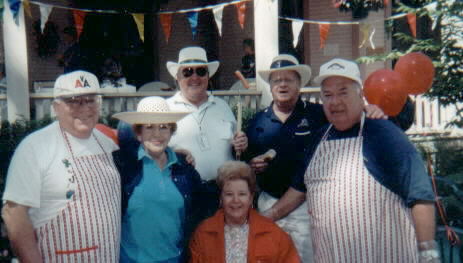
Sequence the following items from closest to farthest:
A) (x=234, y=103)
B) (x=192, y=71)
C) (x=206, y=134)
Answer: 1. (x=206, y=134)
2. (x=192, y=71)
3. (x=234, y=103)


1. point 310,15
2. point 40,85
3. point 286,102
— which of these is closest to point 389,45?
point 310,15

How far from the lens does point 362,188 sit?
2.72 meters

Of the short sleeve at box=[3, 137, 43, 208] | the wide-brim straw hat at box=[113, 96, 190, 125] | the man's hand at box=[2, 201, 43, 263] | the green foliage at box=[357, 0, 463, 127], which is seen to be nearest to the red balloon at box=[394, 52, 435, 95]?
the wide-brim straw hat at box=[113, 96, 190, 125]

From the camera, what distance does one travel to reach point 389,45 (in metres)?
11.2

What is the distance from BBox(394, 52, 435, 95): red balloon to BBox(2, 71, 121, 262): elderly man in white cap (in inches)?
88.5

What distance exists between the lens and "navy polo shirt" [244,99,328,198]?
3662mm

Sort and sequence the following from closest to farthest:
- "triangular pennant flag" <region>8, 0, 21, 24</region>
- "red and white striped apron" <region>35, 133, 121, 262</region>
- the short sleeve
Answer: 1. the short sleeve
2. "red and white striped apron" <region>35, 133, 121, 262</region>
3. "triangular pennant flag" <region>8, 0, 21, 24</region>

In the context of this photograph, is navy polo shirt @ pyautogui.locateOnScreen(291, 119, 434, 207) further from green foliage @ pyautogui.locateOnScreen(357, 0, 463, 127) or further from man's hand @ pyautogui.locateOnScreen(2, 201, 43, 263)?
green foliage @ pyautogui.locateOnScreen(357, 0, 463, 127)

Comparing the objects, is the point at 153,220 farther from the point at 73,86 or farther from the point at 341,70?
the point at 341,70

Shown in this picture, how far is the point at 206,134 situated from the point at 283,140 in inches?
23.1

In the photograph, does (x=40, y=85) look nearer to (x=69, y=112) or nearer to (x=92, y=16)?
(x=92, y=16)

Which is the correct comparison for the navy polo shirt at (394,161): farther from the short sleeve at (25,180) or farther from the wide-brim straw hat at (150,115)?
the short sleeve at (25,180)

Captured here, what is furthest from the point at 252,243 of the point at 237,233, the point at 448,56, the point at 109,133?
the point at 448,56

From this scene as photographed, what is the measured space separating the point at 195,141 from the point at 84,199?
4.11 ft
